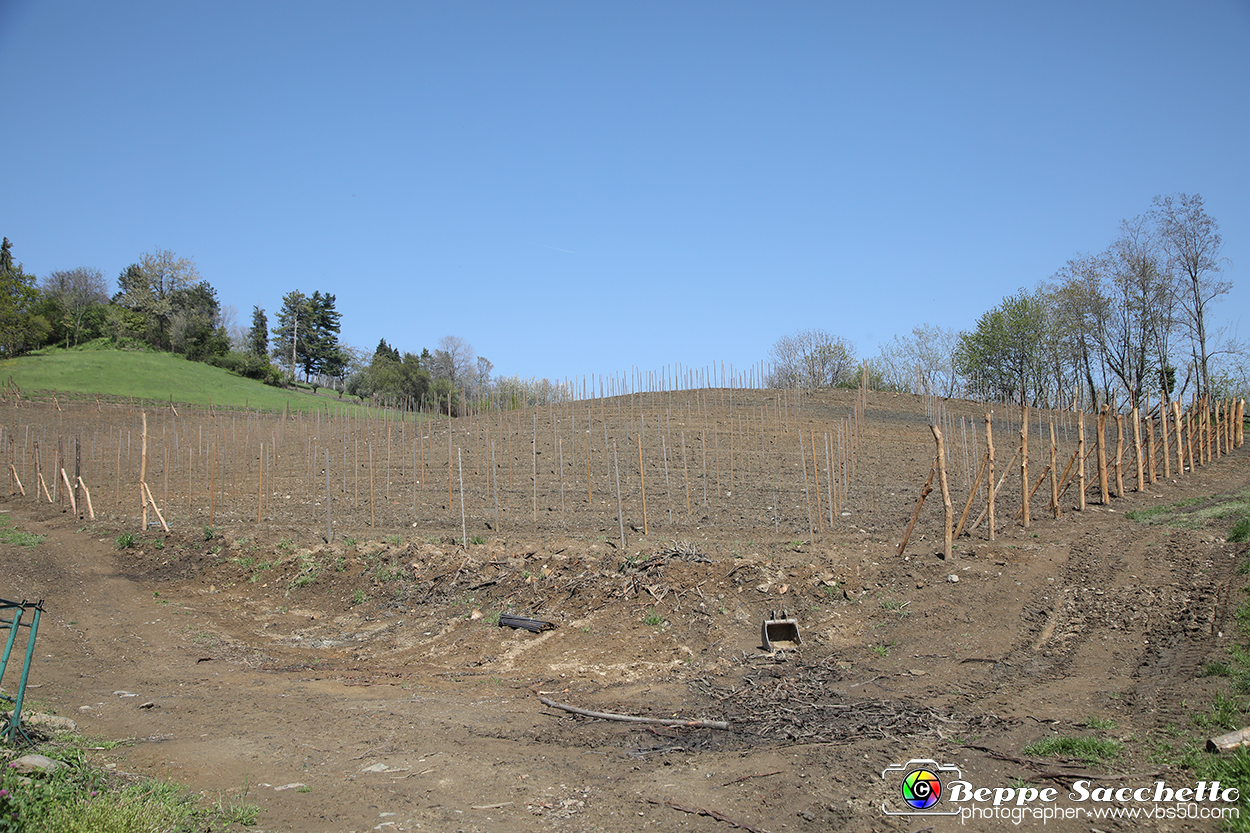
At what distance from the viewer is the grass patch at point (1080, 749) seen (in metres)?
4.06

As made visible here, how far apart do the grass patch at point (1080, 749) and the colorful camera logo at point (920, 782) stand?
1.95ft

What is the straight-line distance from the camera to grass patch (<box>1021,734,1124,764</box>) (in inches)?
160

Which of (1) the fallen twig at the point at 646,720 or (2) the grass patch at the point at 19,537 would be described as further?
(2) the grass patch at the point at 19,537

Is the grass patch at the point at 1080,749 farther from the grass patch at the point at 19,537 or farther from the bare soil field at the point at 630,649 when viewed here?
the grass patch at the point at 19,537

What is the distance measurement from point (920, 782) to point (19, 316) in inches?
1973

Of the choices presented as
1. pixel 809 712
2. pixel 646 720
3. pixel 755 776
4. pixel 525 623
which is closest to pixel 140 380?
pixel 525 623

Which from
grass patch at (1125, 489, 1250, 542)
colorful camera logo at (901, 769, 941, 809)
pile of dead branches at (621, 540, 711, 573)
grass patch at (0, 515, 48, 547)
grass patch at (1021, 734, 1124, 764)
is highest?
grass patch at (1125, 489, 1250, 542)

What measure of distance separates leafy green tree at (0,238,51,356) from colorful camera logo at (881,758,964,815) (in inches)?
1901

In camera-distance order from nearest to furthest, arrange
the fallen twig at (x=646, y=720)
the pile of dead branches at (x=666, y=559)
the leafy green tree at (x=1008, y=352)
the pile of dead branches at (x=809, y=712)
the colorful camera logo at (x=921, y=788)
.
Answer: the colorful camera logo at (x=921, y=788), the pile of dead branches at (x=809, y=712), the fallen twig at (x=646, y=720), the pile of dead branches at (x=666, y=559), the leafy green tree at (x=1008, y=352)

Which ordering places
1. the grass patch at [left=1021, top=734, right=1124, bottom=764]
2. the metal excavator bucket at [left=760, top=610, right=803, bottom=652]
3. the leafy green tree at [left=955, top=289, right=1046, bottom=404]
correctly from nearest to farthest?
the grass patch at [left=1021, top=734, right=1124, bottom=764]
the metal excavator bucket at [left=760, top=610, right=803, bottom=652]
the leafy green tree at [left=955, top=289, right=1046, bottom=404]

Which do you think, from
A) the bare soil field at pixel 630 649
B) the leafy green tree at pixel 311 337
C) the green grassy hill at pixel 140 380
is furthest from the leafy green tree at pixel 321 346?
the bare soil field at pixel 630 649

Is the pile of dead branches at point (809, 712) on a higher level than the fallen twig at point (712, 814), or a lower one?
lower

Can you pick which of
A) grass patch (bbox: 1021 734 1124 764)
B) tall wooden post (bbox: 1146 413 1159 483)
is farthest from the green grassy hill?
grass patch (bbox: 1021 734 1124 764)

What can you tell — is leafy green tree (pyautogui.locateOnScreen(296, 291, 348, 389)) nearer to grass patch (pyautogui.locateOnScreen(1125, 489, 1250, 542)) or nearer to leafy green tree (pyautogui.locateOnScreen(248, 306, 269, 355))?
leafy green tree (pyautogui.locateOnScreen(248, 306, 269, 355))
